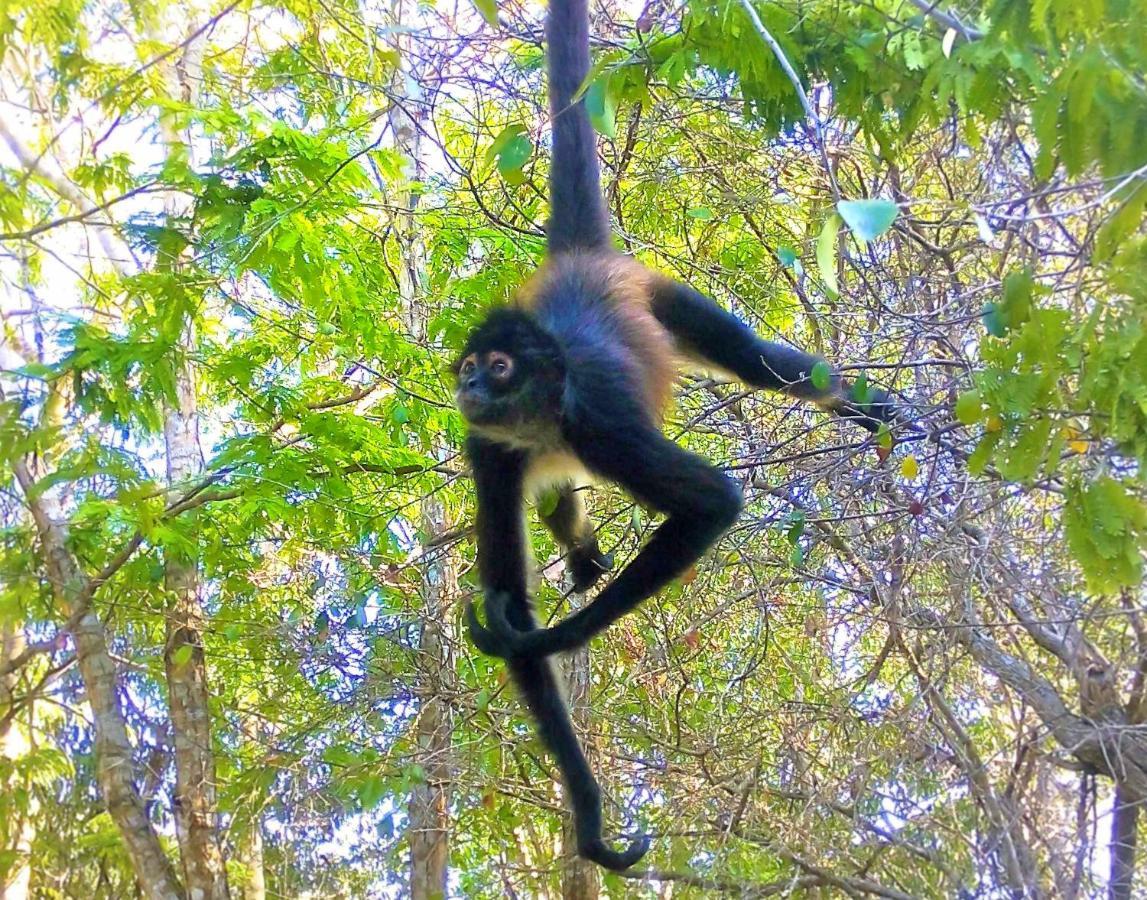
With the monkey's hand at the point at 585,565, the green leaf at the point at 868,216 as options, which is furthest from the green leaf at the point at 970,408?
the monkey's hand at the point at 585,565

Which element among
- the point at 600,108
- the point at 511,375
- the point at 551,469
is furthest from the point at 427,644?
the point at 600,108

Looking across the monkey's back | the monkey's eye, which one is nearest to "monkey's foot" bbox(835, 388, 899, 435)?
the monkey's back

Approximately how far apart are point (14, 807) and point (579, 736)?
4.78m

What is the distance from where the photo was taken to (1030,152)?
3.85 meters

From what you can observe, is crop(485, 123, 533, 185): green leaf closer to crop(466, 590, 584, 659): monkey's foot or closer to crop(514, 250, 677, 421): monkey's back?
crop(514, 250, 677, 421): monkey's back

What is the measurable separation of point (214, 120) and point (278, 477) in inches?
64.2

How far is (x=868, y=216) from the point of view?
5.06 ft

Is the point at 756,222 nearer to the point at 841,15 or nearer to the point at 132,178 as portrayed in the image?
the point at 841,15

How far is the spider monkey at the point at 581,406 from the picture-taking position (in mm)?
3205

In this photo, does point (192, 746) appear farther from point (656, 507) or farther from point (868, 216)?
point (868, 216)

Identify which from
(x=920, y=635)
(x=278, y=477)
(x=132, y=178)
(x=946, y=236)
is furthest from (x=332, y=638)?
(x=946, y=236)

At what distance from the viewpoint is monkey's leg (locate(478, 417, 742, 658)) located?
3.13 metres

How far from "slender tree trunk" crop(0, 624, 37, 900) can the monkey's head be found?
5.14m

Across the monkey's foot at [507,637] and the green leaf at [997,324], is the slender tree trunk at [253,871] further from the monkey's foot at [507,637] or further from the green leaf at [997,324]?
the green leaf at [997,324]
